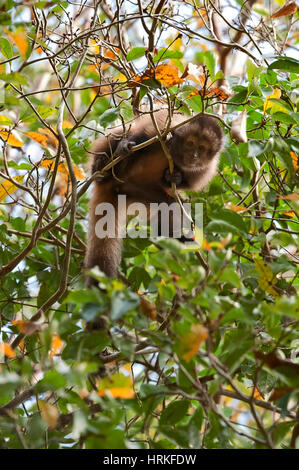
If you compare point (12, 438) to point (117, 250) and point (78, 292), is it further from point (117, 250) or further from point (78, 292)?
point (117, 250)

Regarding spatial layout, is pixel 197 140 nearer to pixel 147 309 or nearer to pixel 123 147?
pixel 123 147

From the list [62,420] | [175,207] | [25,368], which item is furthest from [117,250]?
[25,368]

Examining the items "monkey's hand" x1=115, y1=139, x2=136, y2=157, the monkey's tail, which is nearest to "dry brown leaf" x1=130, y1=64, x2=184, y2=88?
"monkey's hand" x1=115, y1=139, x2=136, y2=157

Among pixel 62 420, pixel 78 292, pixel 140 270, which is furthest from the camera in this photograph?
pixel 140 270

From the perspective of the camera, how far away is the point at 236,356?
2061mm

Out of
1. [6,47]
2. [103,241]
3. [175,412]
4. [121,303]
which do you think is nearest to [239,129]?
[121,303]

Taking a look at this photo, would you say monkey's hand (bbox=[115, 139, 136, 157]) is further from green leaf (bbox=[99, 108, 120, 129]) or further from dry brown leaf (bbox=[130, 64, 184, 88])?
dry brown leaf (bbox=[130, 64, 184, 88])

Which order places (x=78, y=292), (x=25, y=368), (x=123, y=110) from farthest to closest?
(x=123, y=110), (x=78, y=292), (x=25, y=368)

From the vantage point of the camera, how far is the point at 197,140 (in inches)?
183

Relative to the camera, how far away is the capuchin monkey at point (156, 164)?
4.42 m

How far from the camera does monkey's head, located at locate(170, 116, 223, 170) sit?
4602mm

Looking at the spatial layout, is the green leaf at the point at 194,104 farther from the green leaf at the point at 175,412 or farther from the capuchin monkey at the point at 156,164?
the green leaf at the point at 175,412

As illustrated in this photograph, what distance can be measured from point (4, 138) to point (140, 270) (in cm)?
122

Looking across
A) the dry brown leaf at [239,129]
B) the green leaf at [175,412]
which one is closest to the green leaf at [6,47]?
the dry brown leaf at [239,129]
